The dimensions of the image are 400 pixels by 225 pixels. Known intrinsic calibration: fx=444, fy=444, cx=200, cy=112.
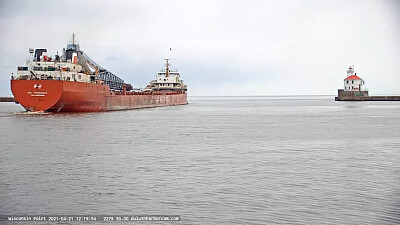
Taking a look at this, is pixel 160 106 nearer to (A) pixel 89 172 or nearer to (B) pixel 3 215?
(A) pixel 89 172

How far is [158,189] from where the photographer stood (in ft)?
40.8

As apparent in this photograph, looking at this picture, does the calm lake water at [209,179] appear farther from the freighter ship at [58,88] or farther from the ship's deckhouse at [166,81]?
the ship's deckhouse at [166,81]

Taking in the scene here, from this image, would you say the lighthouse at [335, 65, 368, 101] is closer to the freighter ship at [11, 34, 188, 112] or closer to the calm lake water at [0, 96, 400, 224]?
the freighter ship at [11, 34, 188, 112]

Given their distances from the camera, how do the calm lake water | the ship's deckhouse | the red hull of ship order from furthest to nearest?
the ship's deckhouse, the red hull of ship, the calm lake water

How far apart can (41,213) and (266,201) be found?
5400 millimetres

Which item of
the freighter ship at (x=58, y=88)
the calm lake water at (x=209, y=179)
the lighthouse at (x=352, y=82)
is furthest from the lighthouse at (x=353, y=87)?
the calm lake water at (x=209, y=179)

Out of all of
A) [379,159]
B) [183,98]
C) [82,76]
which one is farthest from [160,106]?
[379,159]

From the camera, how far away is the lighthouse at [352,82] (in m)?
92.4

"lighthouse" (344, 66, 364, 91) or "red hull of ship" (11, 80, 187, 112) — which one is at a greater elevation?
"lighthouse" (344, 66, 364, 91)

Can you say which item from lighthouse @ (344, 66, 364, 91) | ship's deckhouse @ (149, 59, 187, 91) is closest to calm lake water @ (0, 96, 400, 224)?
ship's deckhouse @ (149, 59, 187, 91)

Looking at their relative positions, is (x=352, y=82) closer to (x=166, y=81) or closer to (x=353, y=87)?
(x=353, y=87)

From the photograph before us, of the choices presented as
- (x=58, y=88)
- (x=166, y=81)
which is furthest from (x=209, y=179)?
(x=166, y=81)

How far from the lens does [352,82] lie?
9300cm

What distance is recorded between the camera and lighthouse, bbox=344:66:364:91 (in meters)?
92.4
